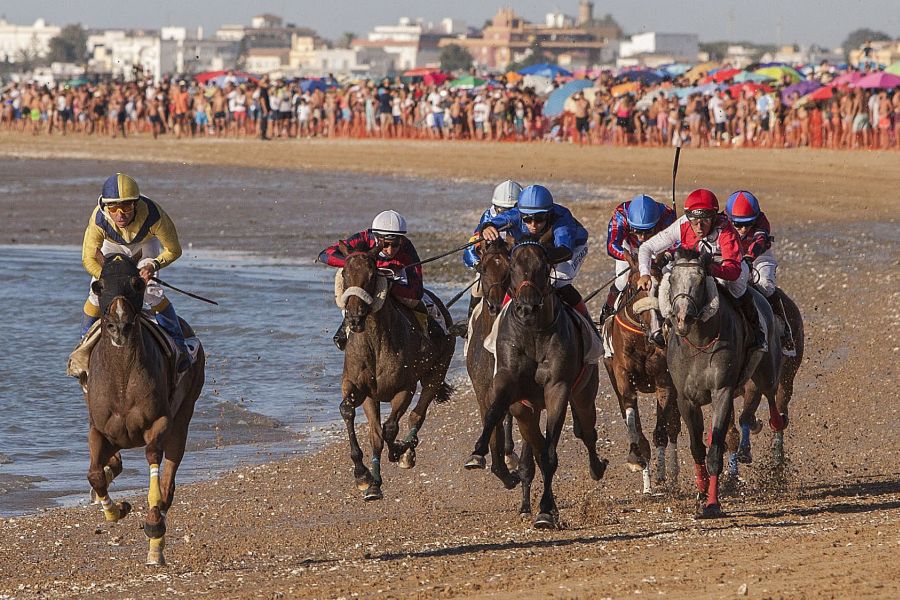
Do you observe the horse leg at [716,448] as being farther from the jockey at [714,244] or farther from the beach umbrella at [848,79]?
the beach umbrella at [848,79]

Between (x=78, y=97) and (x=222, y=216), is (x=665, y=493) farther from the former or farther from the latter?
(x=78, y=97)

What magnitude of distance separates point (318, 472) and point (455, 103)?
122 feet

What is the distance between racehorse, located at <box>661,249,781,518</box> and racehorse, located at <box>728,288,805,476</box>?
91 centimetres

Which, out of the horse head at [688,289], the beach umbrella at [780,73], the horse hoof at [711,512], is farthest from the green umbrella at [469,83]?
the horse hoof at [711,512]

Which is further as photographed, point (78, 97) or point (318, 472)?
point (78, 97)

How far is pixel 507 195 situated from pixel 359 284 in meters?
1.76

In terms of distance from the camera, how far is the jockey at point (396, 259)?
11.6 m

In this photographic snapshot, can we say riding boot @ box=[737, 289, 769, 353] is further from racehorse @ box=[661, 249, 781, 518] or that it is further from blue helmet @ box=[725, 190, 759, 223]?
blue helmet @ box=[725, 190, 759, 223]

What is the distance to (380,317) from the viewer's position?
11.3 m

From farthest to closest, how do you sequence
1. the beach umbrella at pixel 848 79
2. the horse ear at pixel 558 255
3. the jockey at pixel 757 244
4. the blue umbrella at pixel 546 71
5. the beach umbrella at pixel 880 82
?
the blue umbrella at pixel 546 71, the beach umbrella at pixel 848 79, the beach umbrella at pixel 880 82, the jockey at pixel 757 244, the horse ear at pixel 558 255

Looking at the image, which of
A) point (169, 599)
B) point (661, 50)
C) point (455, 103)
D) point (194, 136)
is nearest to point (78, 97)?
point (194, 136)

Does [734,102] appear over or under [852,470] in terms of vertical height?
over

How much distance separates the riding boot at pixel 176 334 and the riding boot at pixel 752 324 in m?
3.63

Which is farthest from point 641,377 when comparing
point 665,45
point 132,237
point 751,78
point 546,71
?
point 665,45
